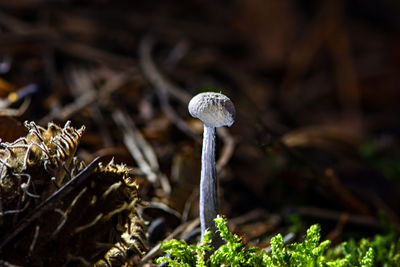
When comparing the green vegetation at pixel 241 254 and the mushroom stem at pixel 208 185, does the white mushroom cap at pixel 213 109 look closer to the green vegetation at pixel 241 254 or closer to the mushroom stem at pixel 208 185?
the mushroom stem at pixel 208 185

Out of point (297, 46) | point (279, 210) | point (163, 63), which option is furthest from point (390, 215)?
point (297, 46)

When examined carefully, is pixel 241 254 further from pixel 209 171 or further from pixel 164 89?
pixel 164 89

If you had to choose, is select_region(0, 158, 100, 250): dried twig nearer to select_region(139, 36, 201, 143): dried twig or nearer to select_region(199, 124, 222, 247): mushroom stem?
select_region(199, 124, 222, 247): mushroom stem

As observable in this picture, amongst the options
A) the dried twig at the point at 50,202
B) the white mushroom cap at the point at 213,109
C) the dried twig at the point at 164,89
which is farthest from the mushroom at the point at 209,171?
the dried twig at the point at 164,89

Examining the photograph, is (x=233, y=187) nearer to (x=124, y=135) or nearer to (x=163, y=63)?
(x=124, y=135)

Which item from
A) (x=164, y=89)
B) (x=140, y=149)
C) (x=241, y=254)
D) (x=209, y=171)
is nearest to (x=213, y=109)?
(x=209, y=171)
